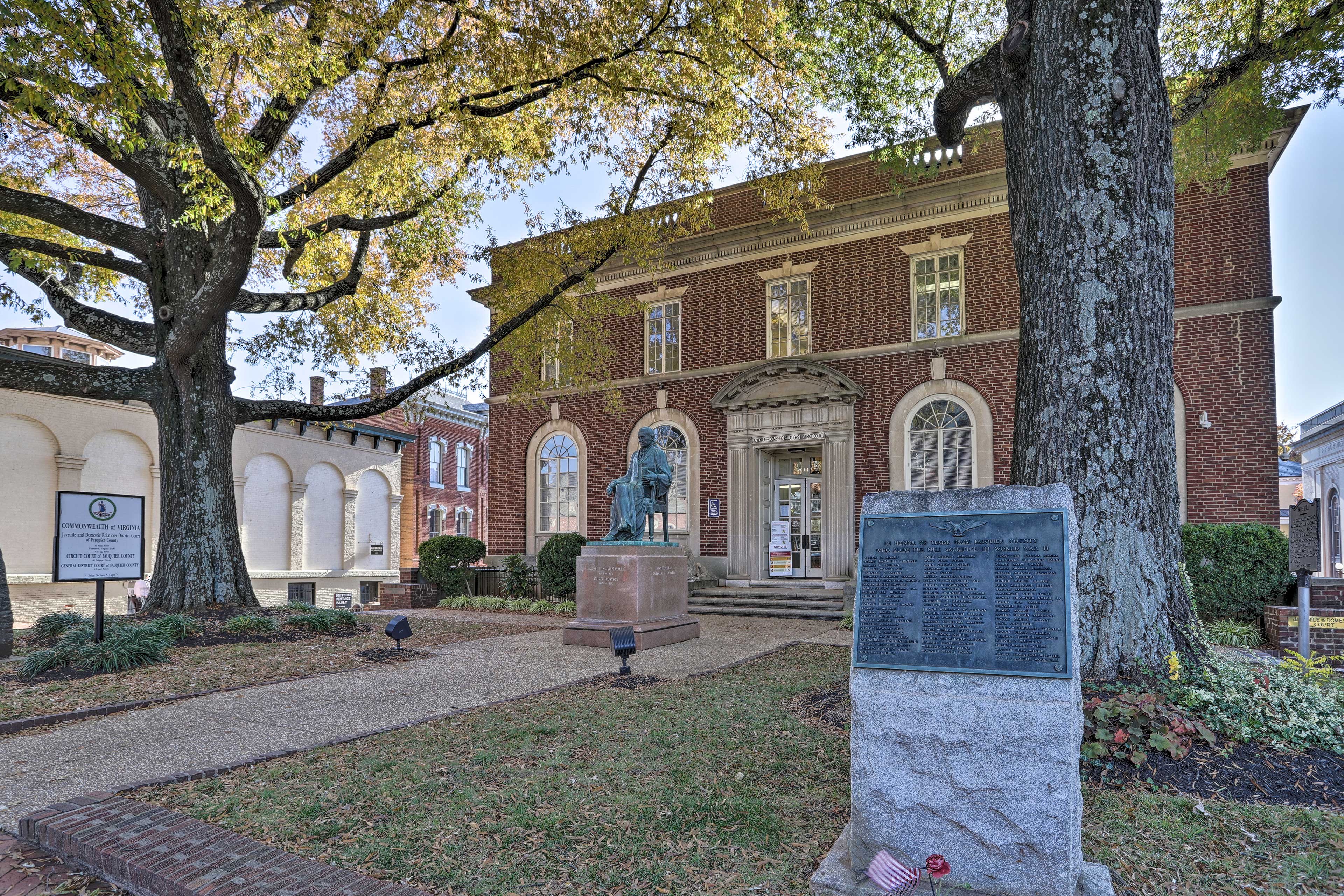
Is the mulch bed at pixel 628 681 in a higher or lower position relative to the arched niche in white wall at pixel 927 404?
lower

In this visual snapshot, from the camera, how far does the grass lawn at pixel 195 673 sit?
6.93 metres

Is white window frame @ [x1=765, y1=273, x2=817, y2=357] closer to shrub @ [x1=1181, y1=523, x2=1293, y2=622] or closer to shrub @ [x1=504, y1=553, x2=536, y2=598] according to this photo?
shrub @ [x1=504, y1=553, x2=536, y2=598]

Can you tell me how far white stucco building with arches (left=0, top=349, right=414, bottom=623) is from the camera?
17.1 meters

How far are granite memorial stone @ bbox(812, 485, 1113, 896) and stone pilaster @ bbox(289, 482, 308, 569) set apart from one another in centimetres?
2335

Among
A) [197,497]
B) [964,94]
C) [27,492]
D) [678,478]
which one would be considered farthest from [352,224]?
[27,492]

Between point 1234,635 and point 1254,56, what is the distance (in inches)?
300

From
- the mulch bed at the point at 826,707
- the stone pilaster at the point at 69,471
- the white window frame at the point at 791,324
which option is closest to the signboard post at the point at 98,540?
the mulch bed at the point at 826,707

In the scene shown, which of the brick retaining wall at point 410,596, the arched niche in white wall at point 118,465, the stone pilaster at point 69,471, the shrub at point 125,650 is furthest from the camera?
the brick retaining wall at point 410,596

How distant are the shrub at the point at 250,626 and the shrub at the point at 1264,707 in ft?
34.0

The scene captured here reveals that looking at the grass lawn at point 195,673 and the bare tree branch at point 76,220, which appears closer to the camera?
the grass lawn at point 195,673

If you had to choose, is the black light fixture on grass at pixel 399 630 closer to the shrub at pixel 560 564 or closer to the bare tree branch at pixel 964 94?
the shrub at pixel 560 564

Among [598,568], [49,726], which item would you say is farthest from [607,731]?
[598,568]

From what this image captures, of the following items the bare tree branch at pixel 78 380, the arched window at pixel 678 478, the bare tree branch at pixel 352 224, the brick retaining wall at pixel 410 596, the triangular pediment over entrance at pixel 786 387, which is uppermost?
the bare tree branch at pixel 352 224

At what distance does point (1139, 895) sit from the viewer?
3.18 meters
